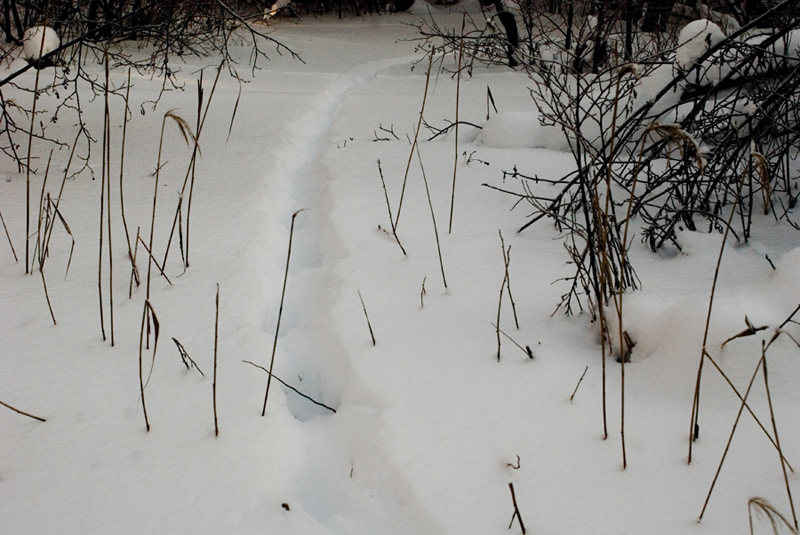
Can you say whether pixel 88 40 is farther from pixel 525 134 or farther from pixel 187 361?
pixel 525 134

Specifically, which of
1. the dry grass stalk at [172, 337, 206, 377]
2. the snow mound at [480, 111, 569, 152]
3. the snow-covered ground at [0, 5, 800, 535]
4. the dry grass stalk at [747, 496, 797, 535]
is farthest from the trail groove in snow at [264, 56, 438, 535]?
the snow mound at [480, 111, 569, 152]

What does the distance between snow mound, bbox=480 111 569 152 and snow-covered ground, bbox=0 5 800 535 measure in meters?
1.03

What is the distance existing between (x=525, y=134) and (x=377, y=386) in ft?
8.53

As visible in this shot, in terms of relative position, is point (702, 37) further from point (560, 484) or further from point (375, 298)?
point (560, 484)

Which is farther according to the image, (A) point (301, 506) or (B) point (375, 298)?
(B) point (375, 298)

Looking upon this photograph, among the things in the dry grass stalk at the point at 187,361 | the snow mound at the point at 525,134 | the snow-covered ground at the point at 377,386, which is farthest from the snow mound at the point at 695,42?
the dry grass stalk at the point at 187,361

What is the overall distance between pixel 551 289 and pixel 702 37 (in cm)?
118

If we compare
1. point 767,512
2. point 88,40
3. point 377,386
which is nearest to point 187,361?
point 377,386

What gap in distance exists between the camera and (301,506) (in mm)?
1486

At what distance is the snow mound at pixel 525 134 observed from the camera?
13.0ft

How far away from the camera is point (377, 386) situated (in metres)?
1.79

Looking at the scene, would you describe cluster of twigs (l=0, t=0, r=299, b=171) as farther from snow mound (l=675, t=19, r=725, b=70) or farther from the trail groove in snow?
snow mound (l=675, t=19, r=725, b=70)

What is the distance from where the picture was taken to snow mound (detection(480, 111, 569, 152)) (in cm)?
395

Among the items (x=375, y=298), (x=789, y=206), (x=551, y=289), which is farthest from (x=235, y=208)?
(x=789, y=206)
